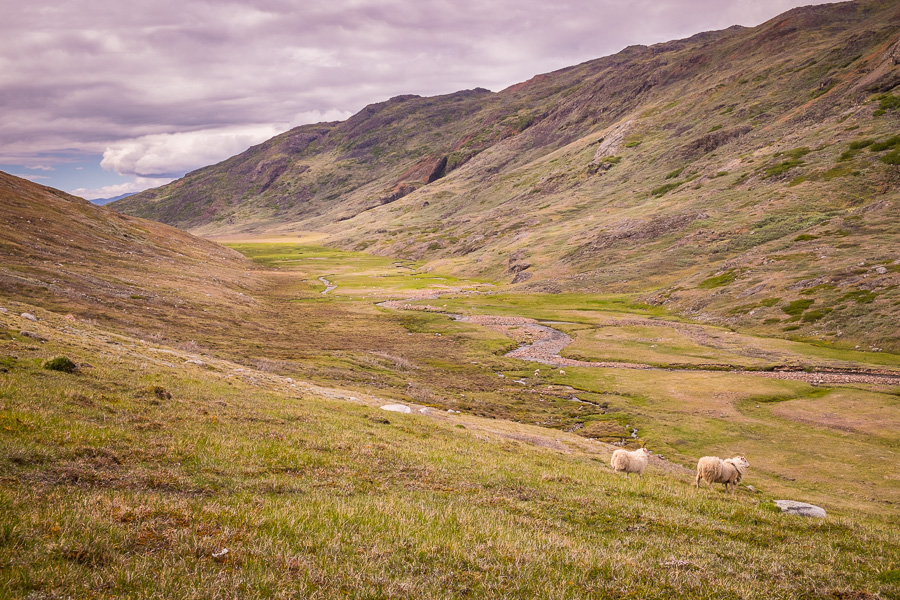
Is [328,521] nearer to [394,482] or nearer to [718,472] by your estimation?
[394,482]

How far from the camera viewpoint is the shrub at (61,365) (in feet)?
70.8

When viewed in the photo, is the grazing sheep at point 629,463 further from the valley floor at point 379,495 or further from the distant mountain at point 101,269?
the distant mountain at point 101,269

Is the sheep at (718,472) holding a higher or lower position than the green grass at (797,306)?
lower

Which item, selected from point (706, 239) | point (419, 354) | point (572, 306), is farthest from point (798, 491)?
point (706, 239)

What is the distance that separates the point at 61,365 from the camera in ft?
71.9

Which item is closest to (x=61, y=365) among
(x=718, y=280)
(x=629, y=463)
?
(x=629, y=463)

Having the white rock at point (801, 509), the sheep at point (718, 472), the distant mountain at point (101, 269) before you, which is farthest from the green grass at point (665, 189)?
the white rock at point (801, 509)

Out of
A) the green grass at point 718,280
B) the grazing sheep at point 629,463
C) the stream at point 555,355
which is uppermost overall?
the green grass at point 718,280

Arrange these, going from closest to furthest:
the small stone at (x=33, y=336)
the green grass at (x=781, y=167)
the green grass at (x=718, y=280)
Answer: the small stone at (x=33, y=336), the green grass at (x=718, y=280), the green grass at (x=781, y=167)

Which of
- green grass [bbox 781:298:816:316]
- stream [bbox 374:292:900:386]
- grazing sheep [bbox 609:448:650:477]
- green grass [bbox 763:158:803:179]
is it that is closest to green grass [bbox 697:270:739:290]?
green grass [bbox 781:298:816:316]

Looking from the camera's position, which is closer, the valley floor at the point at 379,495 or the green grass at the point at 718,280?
the valley floor at the point at 379,495

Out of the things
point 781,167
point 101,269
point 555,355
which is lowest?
point 555,355

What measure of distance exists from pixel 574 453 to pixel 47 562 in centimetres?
2811

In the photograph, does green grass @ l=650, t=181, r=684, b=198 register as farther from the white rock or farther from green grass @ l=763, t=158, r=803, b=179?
the white rock
